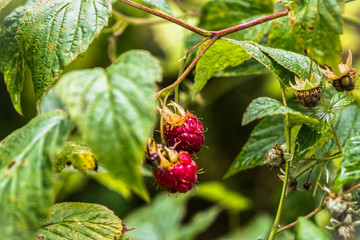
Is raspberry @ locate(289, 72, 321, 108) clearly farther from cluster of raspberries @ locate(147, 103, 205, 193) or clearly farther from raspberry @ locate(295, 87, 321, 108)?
cluster of raspberries @ locate(147, 103, 205, 193)

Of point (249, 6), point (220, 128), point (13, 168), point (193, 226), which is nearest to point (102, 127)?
point (13, 168)

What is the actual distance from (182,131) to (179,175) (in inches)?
3.5

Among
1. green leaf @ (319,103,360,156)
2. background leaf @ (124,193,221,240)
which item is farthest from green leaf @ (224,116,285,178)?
background leaf @ (124,193,221,240)

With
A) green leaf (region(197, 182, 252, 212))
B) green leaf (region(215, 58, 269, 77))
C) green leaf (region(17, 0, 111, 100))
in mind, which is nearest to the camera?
green leaf (region(17, 0, 111, 100))

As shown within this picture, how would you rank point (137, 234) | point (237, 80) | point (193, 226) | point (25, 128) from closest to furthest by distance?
point (25, 128) → point (193, 226) → point (137, 234) → point (237, 80)

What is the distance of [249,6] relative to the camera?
1302 millimetres

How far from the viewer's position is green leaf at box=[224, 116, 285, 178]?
1.02 m

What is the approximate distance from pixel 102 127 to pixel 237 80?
184 centimetres

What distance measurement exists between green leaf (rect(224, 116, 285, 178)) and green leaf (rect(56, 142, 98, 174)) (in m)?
0.31

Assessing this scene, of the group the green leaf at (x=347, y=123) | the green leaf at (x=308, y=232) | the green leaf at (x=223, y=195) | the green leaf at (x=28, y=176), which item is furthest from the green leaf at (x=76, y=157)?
the green leaf at (x=223, y=195)

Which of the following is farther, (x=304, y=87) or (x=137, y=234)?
(x=137, y=234)

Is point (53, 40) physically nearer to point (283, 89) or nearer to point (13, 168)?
point (13, 168)

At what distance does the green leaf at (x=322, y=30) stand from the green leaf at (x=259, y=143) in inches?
12.9

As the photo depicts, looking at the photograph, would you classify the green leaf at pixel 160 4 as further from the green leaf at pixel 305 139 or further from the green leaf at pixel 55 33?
the green leaf at pixel 305 139
